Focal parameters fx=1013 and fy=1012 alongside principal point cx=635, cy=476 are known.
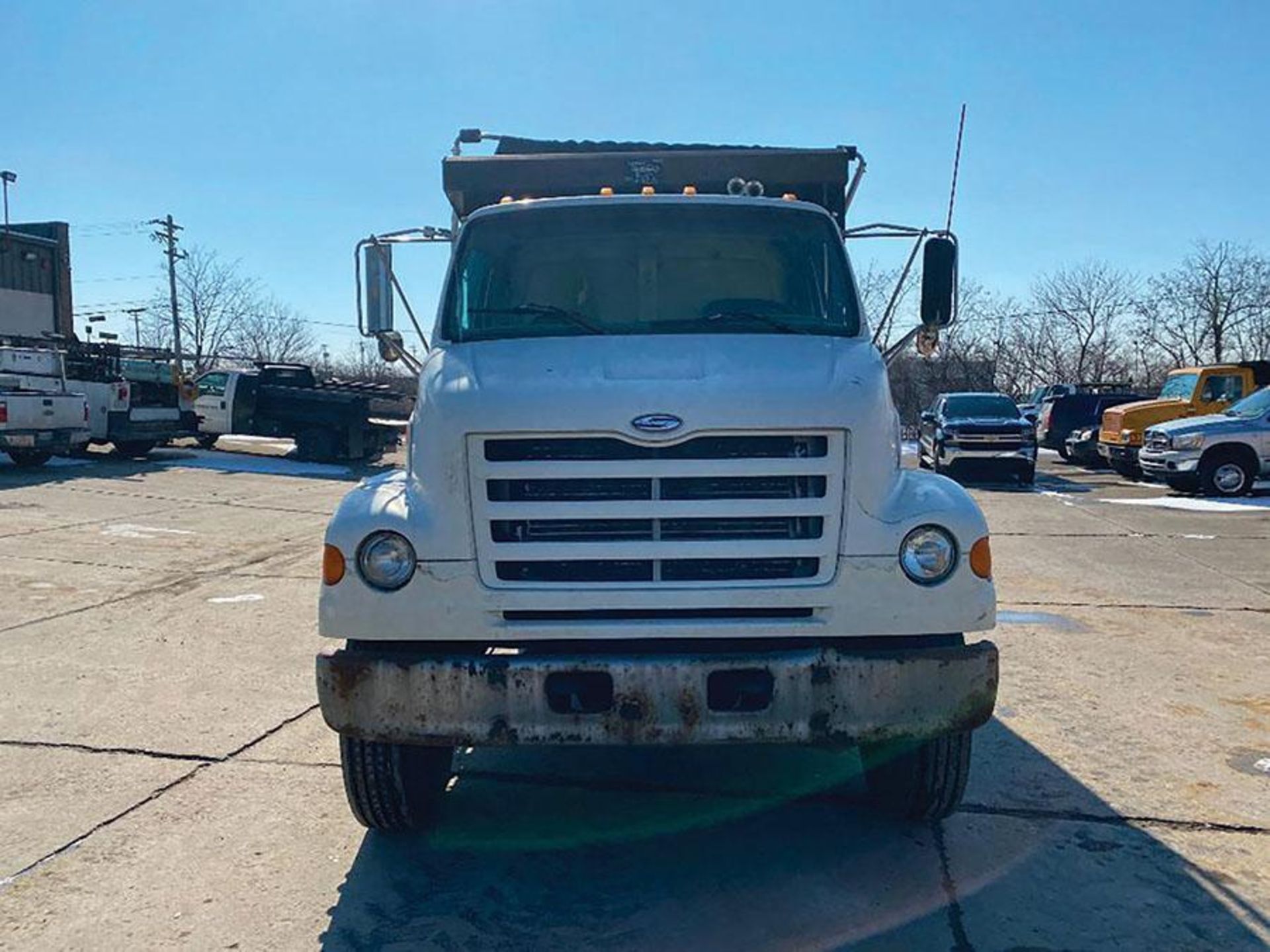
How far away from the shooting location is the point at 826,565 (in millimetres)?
3473

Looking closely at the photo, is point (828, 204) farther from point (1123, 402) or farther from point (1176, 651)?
point (1123, 402)

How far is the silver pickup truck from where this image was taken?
1627cm

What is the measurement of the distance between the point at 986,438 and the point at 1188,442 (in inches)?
141

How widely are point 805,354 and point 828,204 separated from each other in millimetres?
2475

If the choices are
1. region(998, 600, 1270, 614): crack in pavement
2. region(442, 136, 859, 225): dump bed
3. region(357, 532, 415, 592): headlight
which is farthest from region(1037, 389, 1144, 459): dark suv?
region(357, 532, 415, 592): headlight

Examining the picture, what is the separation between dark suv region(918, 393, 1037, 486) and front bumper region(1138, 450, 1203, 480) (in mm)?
2349

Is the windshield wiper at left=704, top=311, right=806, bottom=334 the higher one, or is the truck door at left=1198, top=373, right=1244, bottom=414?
the windshield wiper at left=704, top=311, right=806, bottom=334

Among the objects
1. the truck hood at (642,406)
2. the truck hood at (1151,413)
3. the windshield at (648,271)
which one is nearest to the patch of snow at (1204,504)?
the truck hood at (1151,413)

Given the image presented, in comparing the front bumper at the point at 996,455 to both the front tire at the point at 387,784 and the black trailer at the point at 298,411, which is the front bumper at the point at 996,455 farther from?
the front tire at the point at 387,784

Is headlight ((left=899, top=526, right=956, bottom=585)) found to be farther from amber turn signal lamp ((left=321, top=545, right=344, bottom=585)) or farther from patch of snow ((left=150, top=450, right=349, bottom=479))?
patch of snow ((left=150, top=450, right=349, bottom=479))

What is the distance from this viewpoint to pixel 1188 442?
54.0 ft

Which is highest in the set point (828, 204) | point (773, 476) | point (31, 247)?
point (31, 247)

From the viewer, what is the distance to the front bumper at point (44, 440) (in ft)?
54.1

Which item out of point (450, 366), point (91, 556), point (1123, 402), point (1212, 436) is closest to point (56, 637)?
point (91, 556)
